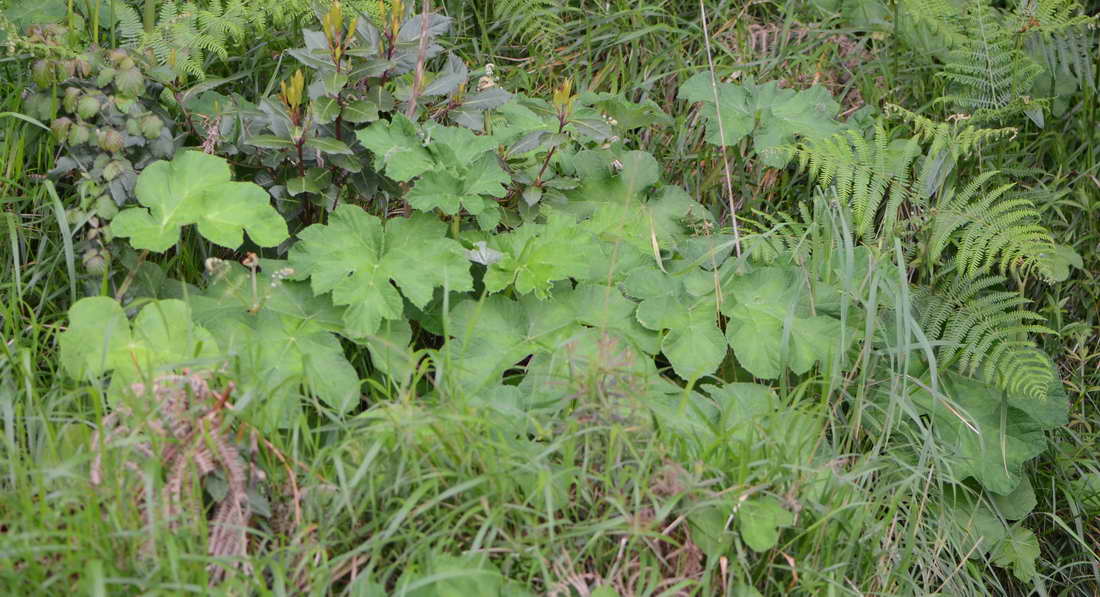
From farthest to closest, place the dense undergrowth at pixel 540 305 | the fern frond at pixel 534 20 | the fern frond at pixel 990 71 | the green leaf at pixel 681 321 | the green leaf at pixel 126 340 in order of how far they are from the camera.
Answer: the fern frond at pixel 534 20
the fern frond at pixel 990 71
the green leaf at pixel 681 321
the green leaf at pixel 126 340
the dense undergrowth at pixel 540 305

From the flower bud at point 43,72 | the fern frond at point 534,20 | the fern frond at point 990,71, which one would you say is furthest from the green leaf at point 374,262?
the fern frond at point 990,71

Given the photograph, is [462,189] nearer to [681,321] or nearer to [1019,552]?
[681,321]

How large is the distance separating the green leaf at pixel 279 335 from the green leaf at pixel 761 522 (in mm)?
994

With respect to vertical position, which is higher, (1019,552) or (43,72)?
(43,72)

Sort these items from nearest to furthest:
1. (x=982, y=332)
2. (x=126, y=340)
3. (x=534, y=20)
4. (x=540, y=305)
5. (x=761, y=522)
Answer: (x=761, y=522) < (x=126, y=340) < (x=540, y=305) < (x=982, y=332) < (x=534, y=20)

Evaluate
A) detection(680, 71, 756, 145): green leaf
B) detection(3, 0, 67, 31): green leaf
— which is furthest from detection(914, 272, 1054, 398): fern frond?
detection(3, 0, 67, 31): green leaf

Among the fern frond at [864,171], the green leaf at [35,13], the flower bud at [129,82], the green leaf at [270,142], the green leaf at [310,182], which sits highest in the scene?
the green leaf at [35,13]

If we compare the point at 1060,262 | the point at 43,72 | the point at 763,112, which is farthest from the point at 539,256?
the point at 1060,262

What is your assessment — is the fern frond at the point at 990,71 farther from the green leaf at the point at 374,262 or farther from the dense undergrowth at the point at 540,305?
the green leaf at the point at 374,262

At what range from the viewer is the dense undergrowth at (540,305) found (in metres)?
2.35

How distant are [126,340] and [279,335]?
381mm

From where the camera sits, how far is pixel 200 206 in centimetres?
291

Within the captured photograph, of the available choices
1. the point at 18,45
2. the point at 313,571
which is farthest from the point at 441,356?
the point at 18,45

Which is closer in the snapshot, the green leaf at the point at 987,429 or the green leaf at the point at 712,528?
the green leaf at the point at 712,528
